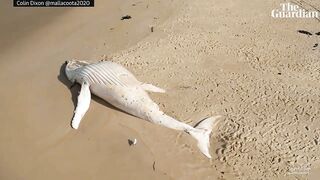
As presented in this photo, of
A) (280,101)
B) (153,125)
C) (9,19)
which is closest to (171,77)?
(153,125)

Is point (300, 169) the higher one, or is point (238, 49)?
point (238, 49)

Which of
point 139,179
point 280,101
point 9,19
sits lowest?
point 139,179

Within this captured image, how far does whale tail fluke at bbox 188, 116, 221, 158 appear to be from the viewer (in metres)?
6.34

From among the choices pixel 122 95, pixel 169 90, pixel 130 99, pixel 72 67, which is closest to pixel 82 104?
pixel 122 95

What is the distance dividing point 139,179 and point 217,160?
1.09m

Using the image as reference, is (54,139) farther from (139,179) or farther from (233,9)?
(233,9)

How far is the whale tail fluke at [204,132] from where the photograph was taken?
634 cm

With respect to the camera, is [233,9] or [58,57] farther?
[233,9]

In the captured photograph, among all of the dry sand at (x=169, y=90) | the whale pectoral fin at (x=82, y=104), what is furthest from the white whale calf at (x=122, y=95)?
the dry sand at (x=169, y=90)

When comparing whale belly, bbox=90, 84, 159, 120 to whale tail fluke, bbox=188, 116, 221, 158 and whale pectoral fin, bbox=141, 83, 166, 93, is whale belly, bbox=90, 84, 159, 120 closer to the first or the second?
whale pectoral fin, bbox=141, 83, 166, 93

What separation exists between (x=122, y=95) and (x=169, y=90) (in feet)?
2.97

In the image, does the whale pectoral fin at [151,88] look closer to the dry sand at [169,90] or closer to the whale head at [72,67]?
the dry sand at [169,90]

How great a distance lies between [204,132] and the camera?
257 inches

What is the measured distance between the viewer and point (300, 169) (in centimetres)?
607
